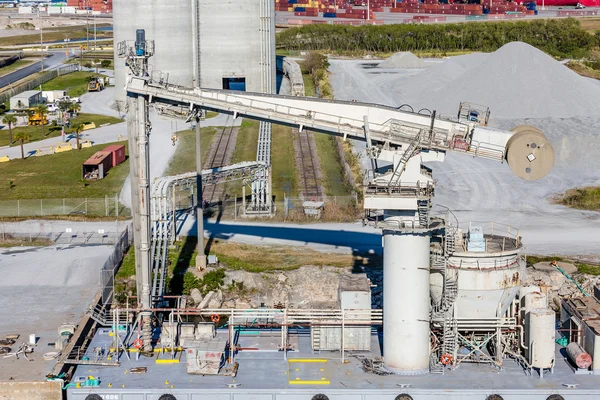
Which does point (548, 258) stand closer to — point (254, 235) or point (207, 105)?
point (254, 235)

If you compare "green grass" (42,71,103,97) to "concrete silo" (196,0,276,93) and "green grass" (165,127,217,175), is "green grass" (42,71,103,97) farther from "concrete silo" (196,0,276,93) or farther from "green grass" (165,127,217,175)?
"green grass" (165,127,217,175)

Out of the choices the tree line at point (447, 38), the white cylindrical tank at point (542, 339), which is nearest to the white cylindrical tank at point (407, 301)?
the white cylindrical tank at point (542, 339)

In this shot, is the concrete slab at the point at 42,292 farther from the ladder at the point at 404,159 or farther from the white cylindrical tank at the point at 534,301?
the white cylindrical tank at the point at 534,301

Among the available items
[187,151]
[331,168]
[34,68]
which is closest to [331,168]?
[331,168]

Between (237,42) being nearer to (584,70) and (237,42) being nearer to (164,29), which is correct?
(164,29)

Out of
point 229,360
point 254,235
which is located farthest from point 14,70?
point 229,360
